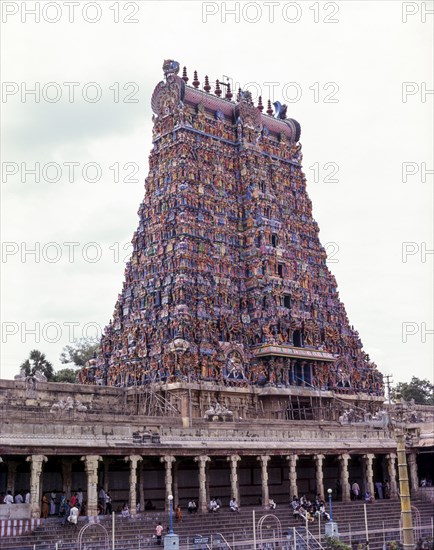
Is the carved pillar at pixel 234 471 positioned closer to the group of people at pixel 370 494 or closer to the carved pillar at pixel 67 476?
the carved pillar at pixel 67 476

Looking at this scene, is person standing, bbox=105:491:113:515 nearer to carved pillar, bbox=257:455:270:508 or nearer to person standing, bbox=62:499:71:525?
person standing, bbox=62:499:71:525

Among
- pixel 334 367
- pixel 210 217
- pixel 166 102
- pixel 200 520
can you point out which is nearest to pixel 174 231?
pixel 210 217

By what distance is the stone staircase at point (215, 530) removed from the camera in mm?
34656

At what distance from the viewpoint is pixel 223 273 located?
226 ft

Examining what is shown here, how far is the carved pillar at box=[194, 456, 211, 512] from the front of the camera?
4253cm

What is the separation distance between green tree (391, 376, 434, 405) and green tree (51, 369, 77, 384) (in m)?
44.9

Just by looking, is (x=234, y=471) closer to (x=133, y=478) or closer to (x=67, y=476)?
(x=133, y=478)

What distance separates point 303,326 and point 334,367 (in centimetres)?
597

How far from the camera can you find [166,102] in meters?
74.3

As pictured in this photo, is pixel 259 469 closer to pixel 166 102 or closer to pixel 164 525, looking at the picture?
pixel 164 525

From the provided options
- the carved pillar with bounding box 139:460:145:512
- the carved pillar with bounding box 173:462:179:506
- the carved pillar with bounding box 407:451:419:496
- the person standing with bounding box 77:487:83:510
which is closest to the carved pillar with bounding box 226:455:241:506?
the carved pillar with bounding box 173:462:179:506

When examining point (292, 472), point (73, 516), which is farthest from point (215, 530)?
point (292, 472)

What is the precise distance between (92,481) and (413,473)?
25.8m

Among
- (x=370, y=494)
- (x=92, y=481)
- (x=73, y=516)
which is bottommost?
(x=370, y=494)
